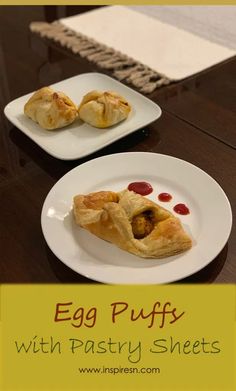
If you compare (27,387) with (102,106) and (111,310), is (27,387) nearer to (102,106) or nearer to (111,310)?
(111,310)

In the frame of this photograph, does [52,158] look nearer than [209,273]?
No

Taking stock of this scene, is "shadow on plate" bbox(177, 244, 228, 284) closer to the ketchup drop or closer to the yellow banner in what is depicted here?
the yellow banner

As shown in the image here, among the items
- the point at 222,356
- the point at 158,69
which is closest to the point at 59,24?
the point at 158,69

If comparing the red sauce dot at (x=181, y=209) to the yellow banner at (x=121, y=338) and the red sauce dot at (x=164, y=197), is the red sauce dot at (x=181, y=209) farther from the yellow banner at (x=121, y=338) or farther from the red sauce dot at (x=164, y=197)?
the yellow banner at (x=121, y=338)

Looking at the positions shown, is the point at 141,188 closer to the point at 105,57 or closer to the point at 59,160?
the point at 59,160

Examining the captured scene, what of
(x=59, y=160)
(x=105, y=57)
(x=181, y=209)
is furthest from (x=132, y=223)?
(x=105, y=57)

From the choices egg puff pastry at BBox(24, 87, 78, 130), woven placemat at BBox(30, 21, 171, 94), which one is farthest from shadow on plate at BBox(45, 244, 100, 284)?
Result: woven placemat at BBox(30, 21, 171, 94)
